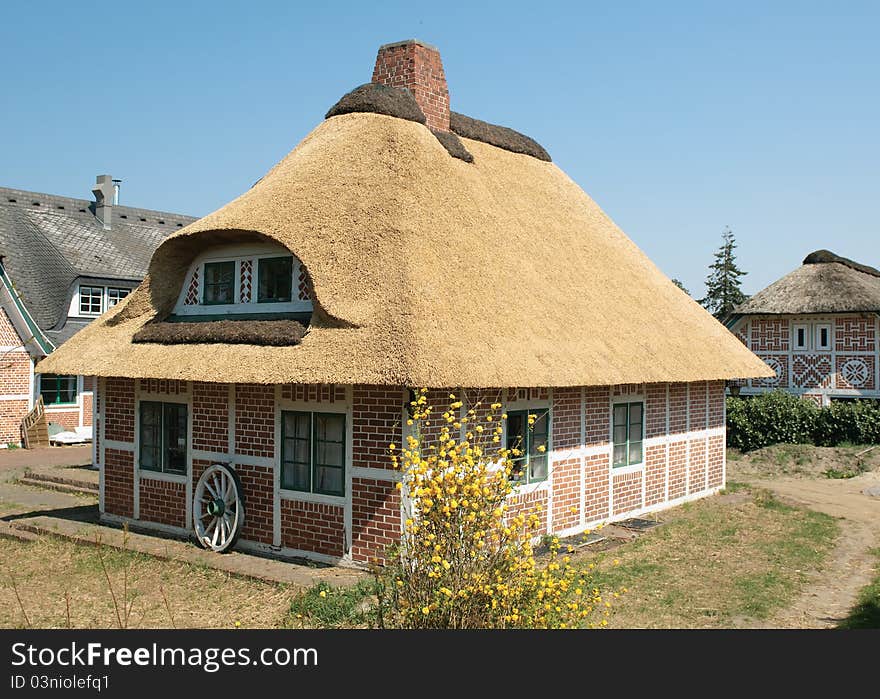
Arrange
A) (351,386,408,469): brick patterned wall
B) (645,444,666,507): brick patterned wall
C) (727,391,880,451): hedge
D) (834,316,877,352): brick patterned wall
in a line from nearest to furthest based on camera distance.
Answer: (351,386,408,469): brick patterned wall
(645,444,666,507): brick patterned wall
(727,391,880,451): hedge
(834,316,877,352): brick patterned wall

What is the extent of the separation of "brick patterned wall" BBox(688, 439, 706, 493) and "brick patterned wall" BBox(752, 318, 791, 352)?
611 inches

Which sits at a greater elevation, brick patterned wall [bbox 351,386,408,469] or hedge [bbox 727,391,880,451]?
brick patterned wall [bbox 351,386,408,469]

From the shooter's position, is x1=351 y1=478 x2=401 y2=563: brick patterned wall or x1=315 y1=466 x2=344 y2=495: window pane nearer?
x1=351 y1=478 x2=401 y2=563: brick patterned wall

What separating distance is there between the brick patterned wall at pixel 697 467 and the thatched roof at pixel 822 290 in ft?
48.7

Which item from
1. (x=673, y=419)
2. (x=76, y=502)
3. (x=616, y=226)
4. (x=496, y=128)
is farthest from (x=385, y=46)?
(x=76, y=502)

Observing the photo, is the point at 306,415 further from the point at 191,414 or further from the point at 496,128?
the point at 496,128

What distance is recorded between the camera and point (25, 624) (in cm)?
837

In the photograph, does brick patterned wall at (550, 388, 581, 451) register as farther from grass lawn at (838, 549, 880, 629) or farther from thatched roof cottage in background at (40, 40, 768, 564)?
grass lawn at (838, 549, 880, 629)

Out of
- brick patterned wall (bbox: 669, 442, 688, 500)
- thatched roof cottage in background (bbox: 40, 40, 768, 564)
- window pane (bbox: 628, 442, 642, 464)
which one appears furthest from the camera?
brick patterned wall (bbox: 669, 442, 688, 500)

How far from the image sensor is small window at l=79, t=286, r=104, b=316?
27155mm

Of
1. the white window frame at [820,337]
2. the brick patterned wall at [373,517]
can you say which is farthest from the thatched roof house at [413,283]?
the white window frame at [820,337]

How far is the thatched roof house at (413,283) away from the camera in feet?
32.5

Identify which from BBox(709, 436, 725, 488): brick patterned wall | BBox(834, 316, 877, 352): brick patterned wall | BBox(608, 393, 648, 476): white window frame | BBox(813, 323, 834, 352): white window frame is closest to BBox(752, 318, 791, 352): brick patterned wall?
BBox(813, 323, 834, 352): white window frame

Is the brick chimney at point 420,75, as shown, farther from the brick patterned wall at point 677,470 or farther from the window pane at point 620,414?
the brick patterned wall at point 677,470
